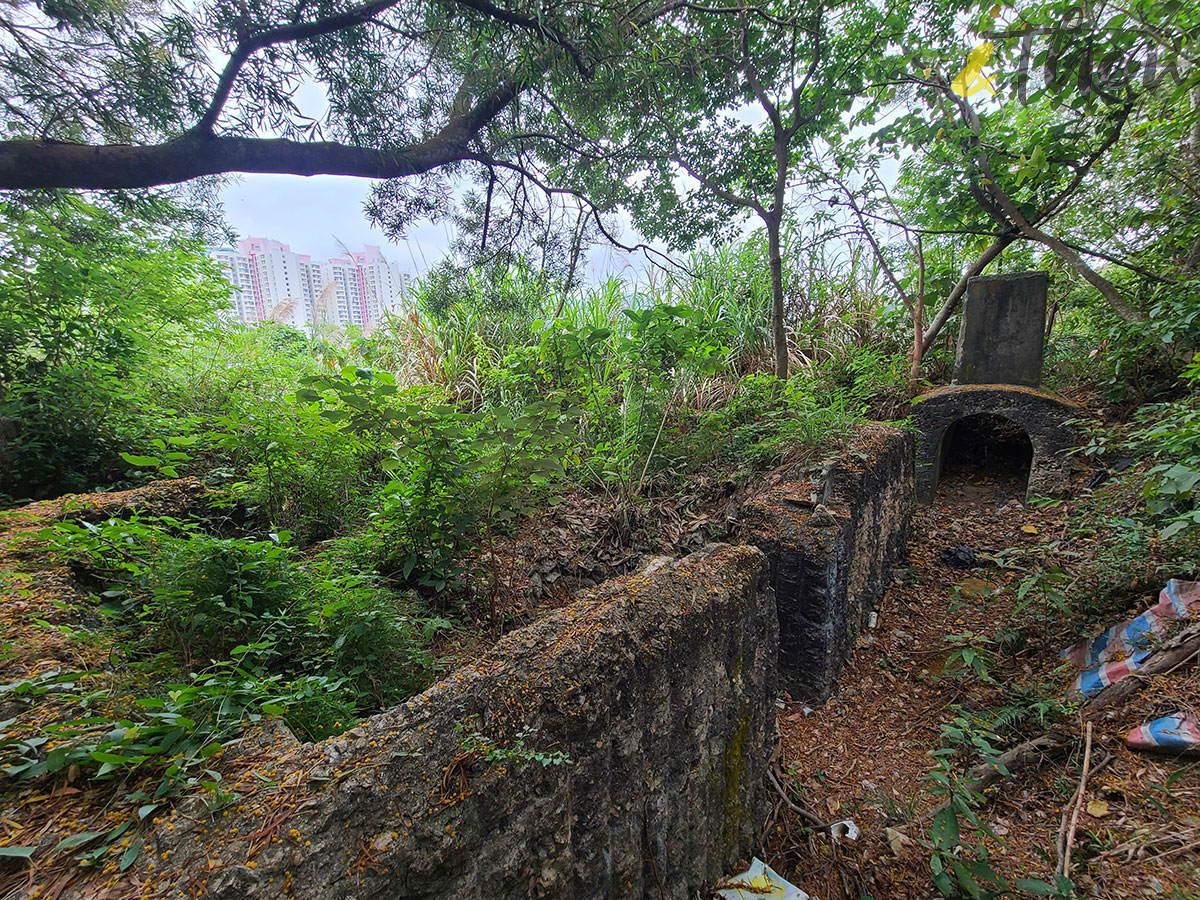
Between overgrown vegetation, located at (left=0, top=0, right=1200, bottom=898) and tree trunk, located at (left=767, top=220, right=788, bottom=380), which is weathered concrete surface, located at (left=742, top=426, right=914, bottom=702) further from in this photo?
tree trunk, located at (left=767, top=220, right=788, bottom=380)

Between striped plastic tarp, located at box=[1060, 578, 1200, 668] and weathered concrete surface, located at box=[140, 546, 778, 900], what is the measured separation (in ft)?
5.87

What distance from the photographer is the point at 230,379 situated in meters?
4.00

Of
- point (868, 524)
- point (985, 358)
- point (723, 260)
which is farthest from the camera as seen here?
point (723, 260)

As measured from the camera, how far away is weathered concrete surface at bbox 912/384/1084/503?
13.5 ft

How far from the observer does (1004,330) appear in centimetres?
457

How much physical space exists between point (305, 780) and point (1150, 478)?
4247 mm

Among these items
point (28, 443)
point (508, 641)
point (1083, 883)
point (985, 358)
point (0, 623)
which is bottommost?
point (1083, 883)

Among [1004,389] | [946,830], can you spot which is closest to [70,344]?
[946,830]

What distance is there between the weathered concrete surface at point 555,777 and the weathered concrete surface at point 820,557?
820mm

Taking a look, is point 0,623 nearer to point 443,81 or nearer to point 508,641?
point 508,641

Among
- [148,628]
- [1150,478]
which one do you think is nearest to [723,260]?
[1150,478]

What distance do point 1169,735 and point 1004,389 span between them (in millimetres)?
3340

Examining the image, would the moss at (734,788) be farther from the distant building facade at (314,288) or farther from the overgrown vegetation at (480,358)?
the distant building facade at (314,288)

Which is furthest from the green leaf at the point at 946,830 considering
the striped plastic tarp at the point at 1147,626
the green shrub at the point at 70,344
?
the green shrub at the point at 70,344
